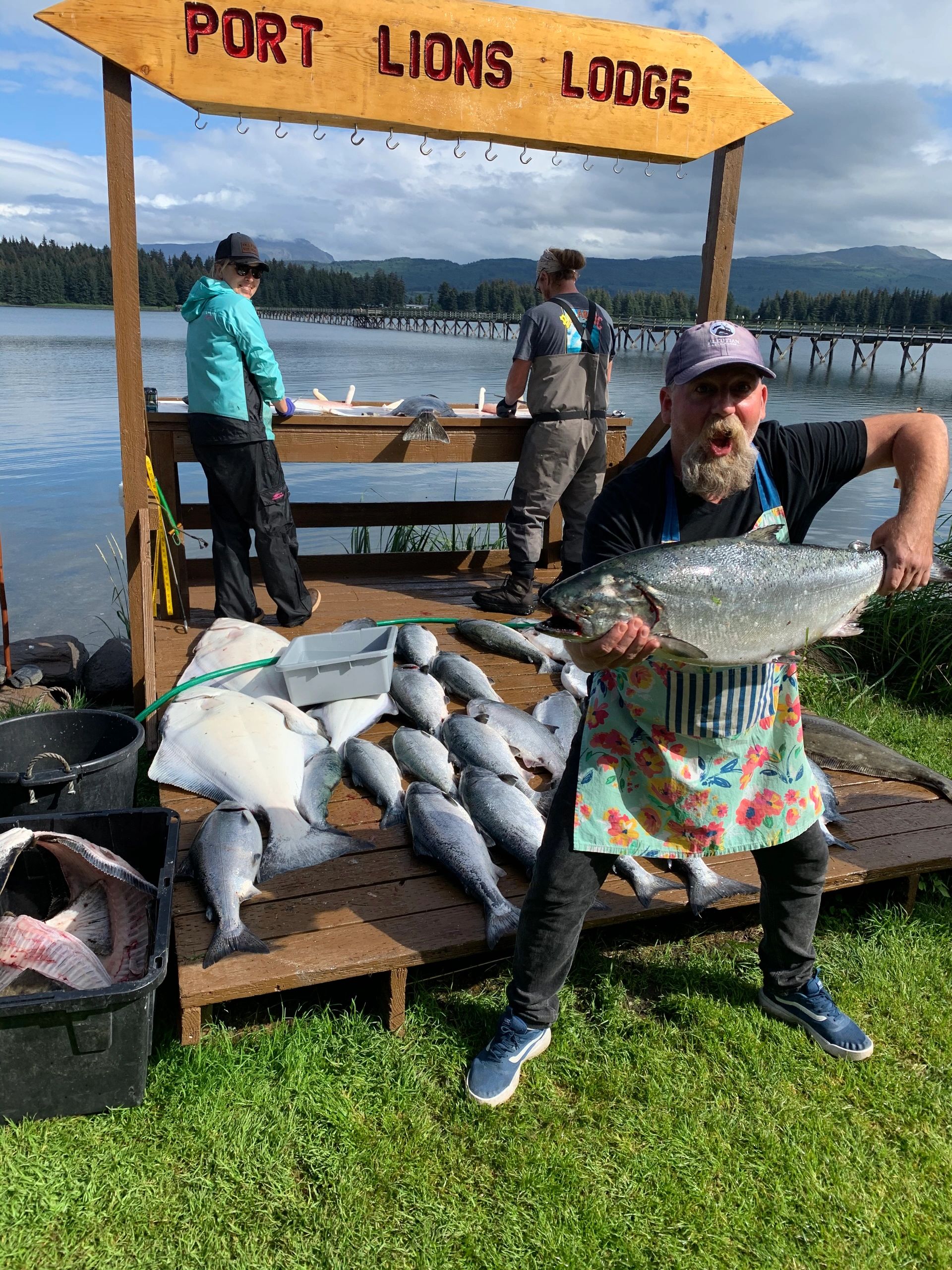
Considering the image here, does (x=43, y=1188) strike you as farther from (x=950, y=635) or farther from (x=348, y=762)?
(x=950, y=635)

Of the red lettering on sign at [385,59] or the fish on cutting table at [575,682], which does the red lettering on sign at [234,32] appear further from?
the fish on cutting table at [575,682]

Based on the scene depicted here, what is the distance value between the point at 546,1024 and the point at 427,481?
45.3 feet

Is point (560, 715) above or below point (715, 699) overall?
below

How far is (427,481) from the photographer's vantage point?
15852 millimetres

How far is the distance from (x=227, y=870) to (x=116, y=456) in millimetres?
16318

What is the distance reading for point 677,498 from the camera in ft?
7.94

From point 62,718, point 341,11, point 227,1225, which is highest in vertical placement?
point 341,11

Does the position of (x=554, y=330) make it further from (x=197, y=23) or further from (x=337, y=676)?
(x=337, y=676)

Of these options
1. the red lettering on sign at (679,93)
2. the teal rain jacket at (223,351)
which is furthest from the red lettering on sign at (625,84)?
the teal rain jacket at (223,351)

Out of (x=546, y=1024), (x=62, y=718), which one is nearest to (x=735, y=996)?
(x=546, y=1024)

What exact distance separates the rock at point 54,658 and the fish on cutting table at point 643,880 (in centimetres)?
460

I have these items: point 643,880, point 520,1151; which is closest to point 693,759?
point 643,880

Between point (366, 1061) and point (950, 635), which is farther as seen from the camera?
point (950, 635)

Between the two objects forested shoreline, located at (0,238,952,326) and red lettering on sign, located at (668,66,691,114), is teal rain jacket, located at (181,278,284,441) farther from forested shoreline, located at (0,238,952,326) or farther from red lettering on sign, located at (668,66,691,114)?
forested shoreline, located at (0,238,952,326)
